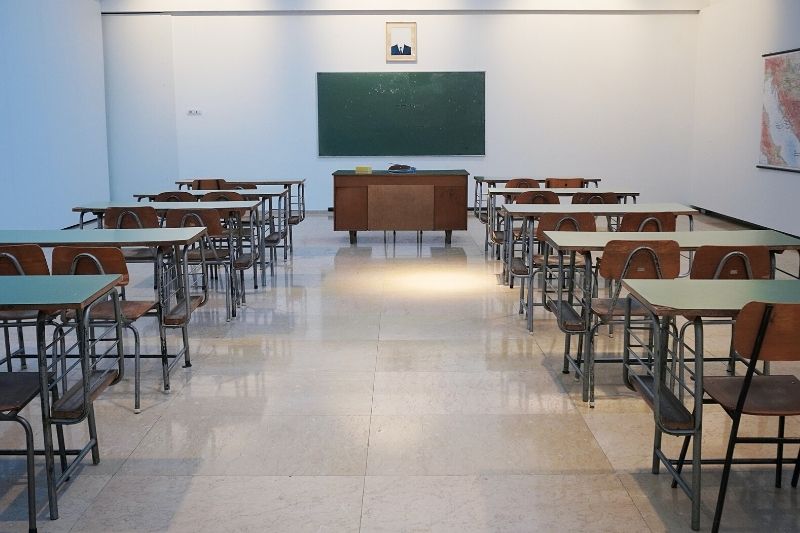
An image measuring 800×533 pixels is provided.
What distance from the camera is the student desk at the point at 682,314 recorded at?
9.53 ft

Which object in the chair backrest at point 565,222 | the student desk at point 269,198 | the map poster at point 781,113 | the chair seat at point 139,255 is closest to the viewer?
the chair backrest at point 565,222

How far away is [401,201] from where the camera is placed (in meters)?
9.83

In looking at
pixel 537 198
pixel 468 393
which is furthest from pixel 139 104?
pixel 468 393

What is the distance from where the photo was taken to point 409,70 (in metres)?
12.4

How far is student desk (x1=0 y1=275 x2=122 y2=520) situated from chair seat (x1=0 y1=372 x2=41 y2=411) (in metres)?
0.06

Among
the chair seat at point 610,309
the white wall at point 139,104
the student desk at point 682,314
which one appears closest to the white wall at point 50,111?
the white wall at point 139,104

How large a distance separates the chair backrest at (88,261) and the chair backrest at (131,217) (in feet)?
5.78

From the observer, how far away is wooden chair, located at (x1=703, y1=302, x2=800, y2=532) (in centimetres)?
260

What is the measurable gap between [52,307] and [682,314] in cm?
215

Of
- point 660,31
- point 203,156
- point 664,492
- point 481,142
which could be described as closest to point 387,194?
point 481,142

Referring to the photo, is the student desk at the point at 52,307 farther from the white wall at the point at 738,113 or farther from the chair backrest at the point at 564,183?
the white wall at the point at 738,113

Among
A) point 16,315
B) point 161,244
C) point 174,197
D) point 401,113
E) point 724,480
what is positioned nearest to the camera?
point 724,480

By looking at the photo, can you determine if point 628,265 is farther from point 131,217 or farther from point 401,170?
point 401,170

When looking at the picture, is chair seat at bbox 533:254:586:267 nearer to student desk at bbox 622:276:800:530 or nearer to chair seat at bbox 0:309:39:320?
student desk at bbox 622:276:800:530
